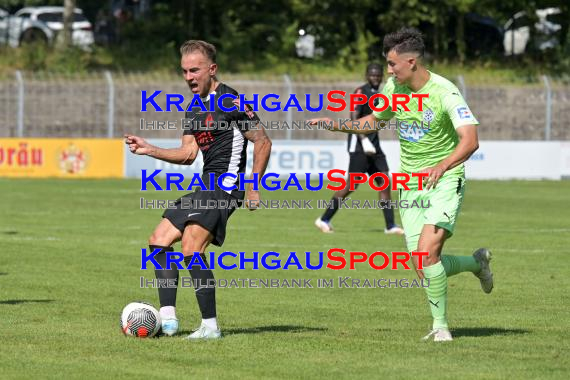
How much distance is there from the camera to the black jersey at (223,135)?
8602mm

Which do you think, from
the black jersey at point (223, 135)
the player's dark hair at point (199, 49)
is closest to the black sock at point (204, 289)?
the black jersey at point (223, 135)

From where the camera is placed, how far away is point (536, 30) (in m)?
44.4

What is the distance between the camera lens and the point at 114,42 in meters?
45.0

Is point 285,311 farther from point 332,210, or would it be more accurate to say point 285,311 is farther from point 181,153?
point 332,210

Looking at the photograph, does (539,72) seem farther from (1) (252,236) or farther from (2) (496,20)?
(1) (252,236)

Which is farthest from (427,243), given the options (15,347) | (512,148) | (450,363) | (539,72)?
(539,72)

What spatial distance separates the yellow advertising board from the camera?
29.9m

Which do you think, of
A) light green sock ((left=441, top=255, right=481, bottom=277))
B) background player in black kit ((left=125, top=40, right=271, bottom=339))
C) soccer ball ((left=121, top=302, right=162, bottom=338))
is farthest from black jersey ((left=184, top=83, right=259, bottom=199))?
light green sock ((left=441, top=255, right=481, bottom=277))

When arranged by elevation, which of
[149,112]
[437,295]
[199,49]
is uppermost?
[149,112]

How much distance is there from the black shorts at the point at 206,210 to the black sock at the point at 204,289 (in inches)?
9.0

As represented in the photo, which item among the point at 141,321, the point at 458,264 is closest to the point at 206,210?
the point at 141,321

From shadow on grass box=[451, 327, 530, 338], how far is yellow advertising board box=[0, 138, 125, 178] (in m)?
21.4

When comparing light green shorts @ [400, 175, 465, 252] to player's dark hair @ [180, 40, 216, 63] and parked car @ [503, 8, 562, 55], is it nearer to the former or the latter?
player's dark hair @ [180, 40, 216, 63]

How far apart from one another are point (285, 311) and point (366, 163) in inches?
285
